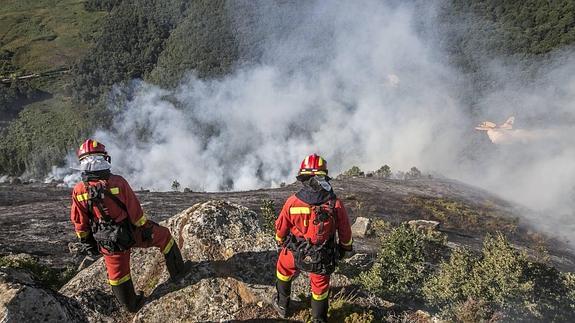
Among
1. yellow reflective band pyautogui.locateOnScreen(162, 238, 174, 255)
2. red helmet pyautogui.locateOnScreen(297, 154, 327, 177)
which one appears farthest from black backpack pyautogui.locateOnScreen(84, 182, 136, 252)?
red helmet pyautogui.locateOnScreen(297, 154, 327, 177)

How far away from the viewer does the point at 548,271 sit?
506 inches

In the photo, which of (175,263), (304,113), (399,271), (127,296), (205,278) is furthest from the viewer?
(304,113)

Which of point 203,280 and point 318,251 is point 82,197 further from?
point 318,251

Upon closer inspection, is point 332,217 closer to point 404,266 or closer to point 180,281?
point 180,281

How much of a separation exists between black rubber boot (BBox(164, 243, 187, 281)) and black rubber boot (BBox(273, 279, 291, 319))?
1844 mm

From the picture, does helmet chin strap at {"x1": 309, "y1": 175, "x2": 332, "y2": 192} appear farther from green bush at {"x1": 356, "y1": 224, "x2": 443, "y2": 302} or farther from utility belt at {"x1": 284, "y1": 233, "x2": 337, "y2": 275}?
green bush at {"x1": 356, "y1": 224, "x2": 443, "y2": 302}

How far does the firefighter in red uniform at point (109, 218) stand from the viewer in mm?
6031

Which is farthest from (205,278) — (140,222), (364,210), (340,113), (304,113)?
(304,113)

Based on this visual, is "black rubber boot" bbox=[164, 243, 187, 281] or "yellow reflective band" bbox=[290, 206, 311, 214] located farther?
"black rubber boot" bbox=[164, 243, 187, 281]

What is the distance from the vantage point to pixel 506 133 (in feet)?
262

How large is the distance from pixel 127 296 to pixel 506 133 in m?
Result: 87.9

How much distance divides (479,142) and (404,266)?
70915 millimetres

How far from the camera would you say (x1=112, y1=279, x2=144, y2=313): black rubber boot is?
245 inches

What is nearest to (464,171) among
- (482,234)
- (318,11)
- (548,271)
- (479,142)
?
(479,142)
